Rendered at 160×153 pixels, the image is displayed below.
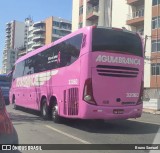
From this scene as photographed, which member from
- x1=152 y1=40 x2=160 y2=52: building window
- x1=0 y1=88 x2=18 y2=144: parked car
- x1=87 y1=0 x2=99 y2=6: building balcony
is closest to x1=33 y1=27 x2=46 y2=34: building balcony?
x1=87 y1=0 x2=99 y2=6: building balcony

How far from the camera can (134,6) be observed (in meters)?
50.9

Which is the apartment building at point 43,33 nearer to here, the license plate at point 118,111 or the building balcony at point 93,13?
the building balcony at point 93,13

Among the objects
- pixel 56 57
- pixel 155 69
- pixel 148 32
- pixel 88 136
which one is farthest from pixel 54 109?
pixel 148 32

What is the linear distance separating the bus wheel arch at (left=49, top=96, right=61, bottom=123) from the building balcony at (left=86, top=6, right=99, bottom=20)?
45.3 m

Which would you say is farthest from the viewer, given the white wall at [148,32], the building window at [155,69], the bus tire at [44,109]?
the white wall at [148,32]

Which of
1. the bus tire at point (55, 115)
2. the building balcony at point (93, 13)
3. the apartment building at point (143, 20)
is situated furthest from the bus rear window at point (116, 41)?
the building balcony at point (93, 13)

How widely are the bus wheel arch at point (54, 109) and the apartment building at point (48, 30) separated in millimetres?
103669

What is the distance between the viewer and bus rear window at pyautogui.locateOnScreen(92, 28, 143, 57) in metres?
12.4

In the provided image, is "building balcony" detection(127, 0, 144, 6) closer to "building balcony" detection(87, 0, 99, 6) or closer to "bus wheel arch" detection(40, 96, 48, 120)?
"building balcony" detection(87, 0, 99, 6)

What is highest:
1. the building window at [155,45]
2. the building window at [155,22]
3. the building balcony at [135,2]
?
the building balcony at [135,2]

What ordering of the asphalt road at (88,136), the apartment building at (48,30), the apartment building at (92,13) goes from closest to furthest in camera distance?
1. the asphalt road at (88,136)
2. the apartment building at (92,13)
3. the apartment building at (48,30)

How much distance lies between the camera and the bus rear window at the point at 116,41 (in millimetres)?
12430

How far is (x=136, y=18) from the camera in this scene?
49.2 m

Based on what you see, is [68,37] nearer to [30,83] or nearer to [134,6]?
[30,83]
